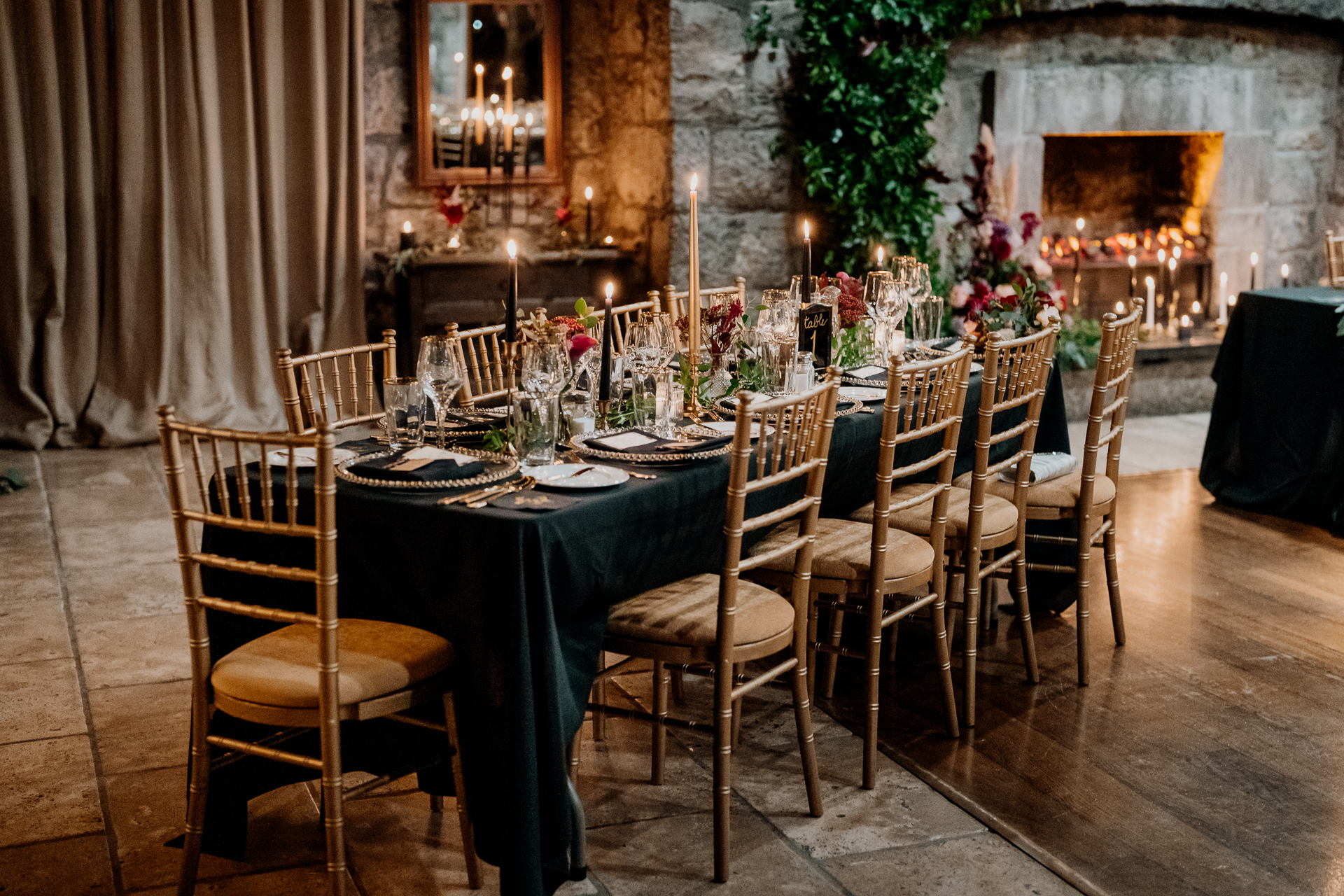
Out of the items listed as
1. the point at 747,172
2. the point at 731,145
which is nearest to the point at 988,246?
the point at 747,172

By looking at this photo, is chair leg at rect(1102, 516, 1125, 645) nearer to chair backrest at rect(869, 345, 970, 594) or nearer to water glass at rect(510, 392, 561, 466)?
chair backrest at rect(869, 345, 970, 594)

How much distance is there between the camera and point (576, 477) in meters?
2.45

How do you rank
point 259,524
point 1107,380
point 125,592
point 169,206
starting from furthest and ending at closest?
1. point 169,206
2. point 125,592
3. point 1107,380
4. point 259,524

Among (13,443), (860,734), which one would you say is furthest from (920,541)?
(13,443)

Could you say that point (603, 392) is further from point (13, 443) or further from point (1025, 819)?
point (13, 443)

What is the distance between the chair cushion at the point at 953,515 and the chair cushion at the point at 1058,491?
0.12 meters

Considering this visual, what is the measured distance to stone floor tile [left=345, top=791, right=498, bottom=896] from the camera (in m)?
2.47

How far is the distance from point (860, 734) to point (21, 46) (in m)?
4.55

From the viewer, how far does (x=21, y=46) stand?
550 centimetres

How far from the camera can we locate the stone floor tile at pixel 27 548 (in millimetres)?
4121

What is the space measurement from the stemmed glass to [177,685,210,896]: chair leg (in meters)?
0.73

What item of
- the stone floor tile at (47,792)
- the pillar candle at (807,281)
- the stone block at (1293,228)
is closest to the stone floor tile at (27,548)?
the stone floor tile at (47,792)

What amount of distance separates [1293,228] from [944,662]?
5.12m

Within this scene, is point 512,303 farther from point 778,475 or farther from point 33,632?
point 33,632
